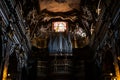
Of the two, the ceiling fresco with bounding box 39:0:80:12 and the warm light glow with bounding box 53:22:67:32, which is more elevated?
the ceiling fresco with bounding box 39:0:80:12

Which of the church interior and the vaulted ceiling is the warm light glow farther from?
the vaulted ceiling

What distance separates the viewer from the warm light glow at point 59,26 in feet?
68.6

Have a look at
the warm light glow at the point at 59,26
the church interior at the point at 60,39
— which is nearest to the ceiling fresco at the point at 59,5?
the church interior at the point at 60,39

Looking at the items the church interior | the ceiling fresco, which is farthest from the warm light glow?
the ceiling fresco

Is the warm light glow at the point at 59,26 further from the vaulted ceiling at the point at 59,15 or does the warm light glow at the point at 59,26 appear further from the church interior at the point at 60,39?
the vaulted ceiling at the point at 59,15

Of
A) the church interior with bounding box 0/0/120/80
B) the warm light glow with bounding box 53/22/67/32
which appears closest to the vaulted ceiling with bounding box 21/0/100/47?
the church interior with bounding box 0/0/120/80

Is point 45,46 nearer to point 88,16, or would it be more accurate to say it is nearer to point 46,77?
point 46,77

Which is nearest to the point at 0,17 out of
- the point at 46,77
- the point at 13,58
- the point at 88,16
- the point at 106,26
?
the point at 13,58

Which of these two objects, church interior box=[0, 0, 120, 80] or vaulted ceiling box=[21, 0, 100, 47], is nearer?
church interior box=[0, 0, 120, 80]

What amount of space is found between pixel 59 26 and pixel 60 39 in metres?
1.81

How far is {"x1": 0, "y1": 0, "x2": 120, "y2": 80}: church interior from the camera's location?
41.2 feet

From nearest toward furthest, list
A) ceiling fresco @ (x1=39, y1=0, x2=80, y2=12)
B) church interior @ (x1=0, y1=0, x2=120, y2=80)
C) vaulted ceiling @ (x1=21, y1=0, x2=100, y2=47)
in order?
1. church interior @ (x1=0, y1=0, x2=120, y2=80)
2. vaulted ceiling @ (x1=21, y1=0, x2=100, y2=47)
3. ceiling fresco @ (x1=39, y1=0, x2=80, y2=12)

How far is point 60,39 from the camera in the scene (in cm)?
1964

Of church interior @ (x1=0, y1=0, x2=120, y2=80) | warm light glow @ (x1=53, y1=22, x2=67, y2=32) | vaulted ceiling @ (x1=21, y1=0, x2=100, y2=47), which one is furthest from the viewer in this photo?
warm light glow @ (x1=53, y1=22, x2=67, y2=32)
